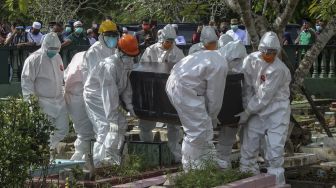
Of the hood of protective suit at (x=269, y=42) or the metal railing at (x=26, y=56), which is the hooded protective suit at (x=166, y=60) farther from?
the metal railing at (x=26, y=56)

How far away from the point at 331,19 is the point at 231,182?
14.7 ft

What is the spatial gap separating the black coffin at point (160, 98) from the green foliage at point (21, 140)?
8.77 feet

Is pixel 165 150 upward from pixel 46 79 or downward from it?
downward

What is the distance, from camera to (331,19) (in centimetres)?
1372

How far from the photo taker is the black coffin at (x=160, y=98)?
1124cm

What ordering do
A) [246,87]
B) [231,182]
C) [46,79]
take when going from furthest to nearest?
[46,79]
[246,87]
[231,182]

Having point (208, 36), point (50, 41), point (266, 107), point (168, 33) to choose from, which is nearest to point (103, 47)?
point (50, 41)

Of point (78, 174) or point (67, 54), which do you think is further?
point (67, 54)

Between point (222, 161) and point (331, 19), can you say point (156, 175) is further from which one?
point (331, 19)

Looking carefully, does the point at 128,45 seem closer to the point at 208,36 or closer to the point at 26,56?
the point at 208,36

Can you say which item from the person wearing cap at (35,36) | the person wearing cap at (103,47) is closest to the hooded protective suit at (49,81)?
the person wearing cap at (103,47)

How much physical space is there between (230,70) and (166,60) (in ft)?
6.33

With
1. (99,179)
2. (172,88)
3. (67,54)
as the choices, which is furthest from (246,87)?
(67,54)

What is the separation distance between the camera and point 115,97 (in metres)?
11.5
